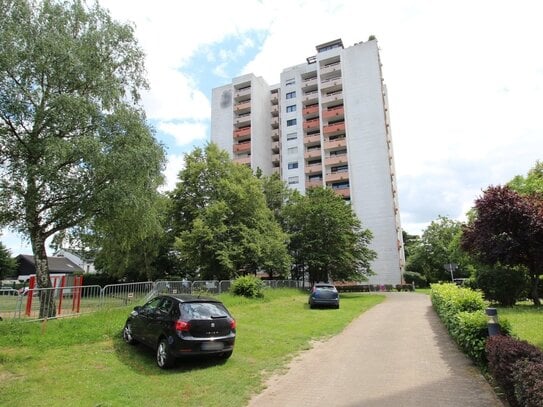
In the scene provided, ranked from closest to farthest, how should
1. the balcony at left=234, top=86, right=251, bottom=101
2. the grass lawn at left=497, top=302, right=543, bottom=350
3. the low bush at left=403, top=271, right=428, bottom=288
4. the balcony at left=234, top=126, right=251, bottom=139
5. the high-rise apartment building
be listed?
the grass lawn at left=497, top=302, right=543, bottom=350, the low bush at left=403, top=271, right=428, bottom=288, the high-rise apartment building, the balcony at left=234, top=126, right=251, bottom=139, the balcony at left=234, top=86, right=251, bottom=101

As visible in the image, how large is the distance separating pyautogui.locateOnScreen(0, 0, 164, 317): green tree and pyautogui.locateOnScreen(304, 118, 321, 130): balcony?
45.8m

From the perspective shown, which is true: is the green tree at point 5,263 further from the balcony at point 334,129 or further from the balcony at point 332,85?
the balcony at point 332,85

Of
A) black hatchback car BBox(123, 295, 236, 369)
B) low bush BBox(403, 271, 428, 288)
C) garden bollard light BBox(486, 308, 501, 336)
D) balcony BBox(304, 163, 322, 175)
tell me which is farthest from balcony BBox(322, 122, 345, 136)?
garden bollard light BBox(486, 308, 501, 336)

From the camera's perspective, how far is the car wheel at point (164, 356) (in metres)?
8.31

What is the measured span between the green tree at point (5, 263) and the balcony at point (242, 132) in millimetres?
36612

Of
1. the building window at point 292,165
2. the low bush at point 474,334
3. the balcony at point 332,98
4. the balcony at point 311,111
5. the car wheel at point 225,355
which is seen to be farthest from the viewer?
the balcony at point 311,111

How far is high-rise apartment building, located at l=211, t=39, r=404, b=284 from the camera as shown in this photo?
167 ft

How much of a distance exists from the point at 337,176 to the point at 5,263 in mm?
45833

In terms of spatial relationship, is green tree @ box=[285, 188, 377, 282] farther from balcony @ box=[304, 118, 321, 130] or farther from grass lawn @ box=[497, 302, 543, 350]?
balcony @ box=[304, 118, 321, 130]

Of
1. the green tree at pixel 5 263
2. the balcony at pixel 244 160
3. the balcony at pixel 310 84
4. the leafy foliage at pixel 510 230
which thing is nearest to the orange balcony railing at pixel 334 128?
the balcony at pixel 310 84

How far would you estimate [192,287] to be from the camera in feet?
70.4

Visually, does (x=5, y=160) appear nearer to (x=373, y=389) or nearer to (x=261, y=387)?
(x=261, y=387)

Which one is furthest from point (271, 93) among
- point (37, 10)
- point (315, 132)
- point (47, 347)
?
point (47, 347)

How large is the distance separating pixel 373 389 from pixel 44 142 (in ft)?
41.9
